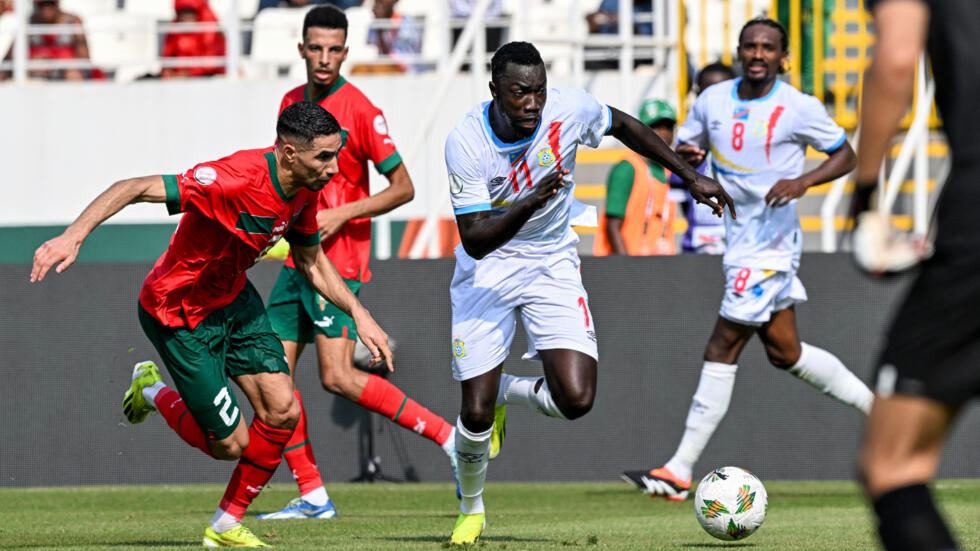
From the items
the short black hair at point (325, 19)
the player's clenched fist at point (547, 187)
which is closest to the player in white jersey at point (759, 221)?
the short black hair at point (325, 19)

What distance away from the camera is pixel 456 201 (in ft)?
22.1

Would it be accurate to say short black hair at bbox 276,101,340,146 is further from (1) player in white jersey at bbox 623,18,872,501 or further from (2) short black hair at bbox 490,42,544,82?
(1) player in white jersey at bbox 623,18,872,501

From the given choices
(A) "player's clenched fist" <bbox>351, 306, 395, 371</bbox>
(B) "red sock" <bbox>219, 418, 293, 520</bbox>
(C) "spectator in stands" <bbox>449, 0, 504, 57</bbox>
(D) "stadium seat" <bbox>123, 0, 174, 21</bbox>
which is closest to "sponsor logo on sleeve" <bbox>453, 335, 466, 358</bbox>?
(A) "player's clenched fist" <bbox>351, 306, 395, 371</bbox>

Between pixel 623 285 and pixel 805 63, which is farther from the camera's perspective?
pixel 805 63

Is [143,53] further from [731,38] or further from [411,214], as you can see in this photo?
[731,38]

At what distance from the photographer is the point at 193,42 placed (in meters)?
16.3

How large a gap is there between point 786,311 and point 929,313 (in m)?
6.07

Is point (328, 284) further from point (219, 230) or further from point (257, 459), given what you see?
point (257, 459)

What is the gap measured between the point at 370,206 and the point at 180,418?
1810 mm

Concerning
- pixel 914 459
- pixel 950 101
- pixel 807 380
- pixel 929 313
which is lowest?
pixel 807 380

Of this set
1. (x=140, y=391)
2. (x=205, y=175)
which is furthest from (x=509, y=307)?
(x=140, y=391)

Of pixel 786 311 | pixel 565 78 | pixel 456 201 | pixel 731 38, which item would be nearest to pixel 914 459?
pixel 456 201

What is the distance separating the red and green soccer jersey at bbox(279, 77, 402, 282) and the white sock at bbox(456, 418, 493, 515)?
2.13 m

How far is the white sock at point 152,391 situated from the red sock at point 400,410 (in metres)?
1.57
